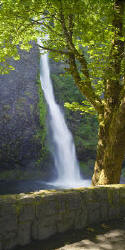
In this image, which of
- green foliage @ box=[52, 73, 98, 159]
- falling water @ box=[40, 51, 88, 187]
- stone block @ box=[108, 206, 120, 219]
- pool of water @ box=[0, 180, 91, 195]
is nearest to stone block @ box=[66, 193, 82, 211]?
stone block @ box=[108, 206, 120, 219]

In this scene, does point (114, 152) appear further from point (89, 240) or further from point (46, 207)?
point (46, 207)

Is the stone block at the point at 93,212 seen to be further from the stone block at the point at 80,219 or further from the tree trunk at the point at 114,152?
the tree trunk at the point at 114,152

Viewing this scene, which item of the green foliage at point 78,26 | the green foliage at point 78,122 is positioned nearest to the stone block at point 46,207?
the green foliage at point 78,26

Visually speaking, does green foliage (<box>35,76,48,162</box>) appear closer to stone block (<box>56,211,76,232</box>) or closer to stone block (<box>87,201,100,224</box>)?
stone block (<box>87,201,100,224</box>)

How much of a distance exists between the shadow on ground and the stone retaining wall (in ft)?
0.29

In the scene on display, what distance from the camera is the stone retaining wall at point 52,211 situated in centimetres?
296

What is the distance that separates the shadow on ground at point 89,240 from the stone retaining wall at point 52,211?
89 millimetres

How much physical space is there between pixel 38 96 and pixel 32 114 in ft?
6.38

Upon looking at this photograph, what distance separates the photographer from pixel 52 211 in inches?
131

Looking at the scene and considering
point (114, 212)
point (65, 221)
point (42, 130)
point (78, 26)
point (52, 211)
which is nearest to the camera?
point (52, 211)

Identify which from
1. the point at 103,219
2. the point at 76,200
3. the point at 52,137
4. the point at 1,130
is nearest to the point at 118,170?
the point at 103,219

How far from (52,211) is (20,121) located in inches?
598

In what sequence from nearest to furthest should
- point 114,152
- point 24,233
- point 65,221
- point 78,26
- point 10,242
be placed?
point 10,242
point 24,233
point 65,221
point 114,152
point 78,26

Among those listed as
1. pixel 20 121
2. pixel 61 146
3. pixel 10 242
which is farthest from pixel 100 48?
pixel 61 146
